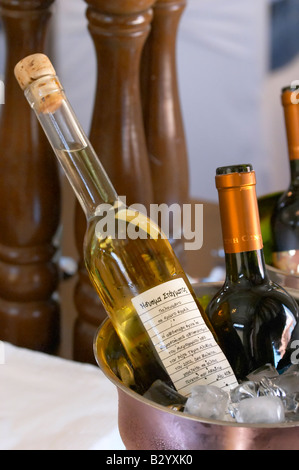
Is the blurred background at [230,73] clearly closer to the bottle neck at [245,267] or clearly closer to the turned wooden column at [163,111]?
the turned wooden column at [163,111]

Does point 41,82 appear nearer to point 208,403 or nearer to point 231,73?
point 208,403

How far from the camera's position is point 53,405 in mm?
590

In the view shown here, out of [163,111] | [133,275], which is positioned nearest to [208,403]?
[133,275]

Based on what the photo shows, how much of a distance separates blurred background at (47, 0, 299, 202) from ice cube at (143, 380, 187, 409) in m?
2.03

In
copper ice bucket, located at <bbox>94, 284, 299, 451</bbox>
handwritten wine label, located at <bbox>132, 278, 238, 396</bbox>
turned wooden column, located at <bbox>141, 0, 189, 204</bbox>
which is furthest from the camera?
turned wooden column, located at <bbox>141, 0, 189, 204</bbox>

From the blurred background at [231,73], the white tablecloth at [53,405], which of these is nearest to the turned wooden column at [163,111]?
the white tablecloth at [53,405]

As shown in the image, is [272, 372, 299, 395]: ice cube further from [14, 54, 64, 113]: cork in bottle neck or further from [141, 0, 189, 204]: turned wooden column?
[141, 0, 189, 204]: turned wooden column

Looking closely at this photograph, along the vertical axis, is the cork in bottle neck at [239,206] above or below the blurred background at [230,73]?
below

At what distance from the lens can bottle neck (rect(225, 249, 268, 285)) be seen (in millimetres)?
463

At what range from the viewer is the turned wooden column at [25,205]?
0.65 m

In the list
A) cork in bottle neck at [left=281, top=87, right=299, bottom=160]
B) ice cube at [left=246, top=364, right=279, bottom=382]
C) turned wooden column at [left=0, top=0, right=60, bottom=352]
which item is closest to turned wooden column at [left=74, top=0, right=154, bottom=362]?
turned wooden column at [left=0, top=0, right=60, bottom=352]

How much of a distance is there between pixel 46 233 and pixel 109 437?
255mm

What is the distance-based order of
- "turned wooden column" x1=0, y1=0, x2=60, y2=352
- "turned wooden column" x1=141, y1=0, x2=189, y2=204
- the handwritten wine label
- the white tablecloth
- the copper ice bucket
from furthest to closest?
"turned wooden column" x1=141, y1=0, x2=189, y2=204
"turned wooden column" x1=0, y1=0, x2=60, y2=352
the white tablecloth
the handwritten wine label
the copper ice bucket

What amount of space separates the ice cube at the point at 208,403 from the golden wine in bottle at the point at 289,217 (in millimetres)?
261
